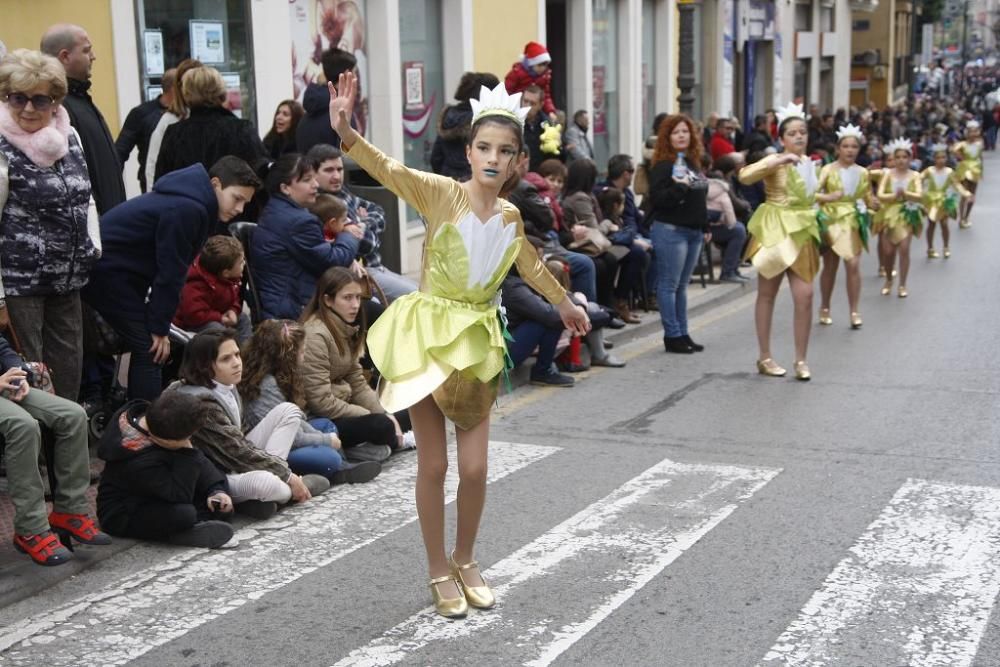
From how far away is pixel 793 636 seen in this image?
5.16m

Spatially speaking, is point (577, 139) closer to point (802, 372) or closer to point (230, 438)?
point (802, 372)

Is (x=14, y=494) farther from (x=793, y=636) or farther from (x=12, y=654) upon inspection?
(x=793, y=636)

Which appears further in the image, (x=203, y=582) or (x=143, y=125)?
(x=143, y=125)

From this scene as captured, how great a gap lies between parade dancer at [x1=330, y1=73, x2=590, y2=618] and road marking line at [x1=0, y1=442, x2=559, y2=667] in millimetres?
886

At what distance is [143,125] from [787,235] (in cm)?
478

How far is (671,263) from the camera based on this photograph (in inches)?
453

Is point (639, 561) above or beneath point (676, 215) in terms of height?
beneath

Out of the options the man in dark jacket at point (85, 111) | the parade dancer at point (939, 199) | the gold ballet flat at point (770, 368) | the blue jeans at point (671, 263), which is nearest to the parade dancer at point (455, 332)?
the man in dark jacket at point (85, 111)

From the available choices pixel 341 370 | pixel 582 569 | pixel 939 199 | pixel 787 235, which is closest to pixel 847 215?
pixel 787 235

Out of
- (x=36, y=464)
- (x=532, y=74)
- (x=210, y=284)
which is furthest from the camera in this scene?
(x=532, y=74)

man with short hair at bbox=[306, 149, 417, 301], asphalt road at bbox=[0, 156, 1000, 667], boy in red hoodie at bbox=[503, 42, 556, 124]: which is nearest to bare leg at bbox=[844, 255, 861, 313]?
asphalt road at bbox=[0, 156, 1000, 667]

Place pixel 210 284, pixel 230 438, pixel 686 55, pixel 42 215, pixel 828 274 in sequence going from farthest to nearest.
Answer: pixel 686 55, pixel 828 274, pixel 210 284, pixel 230 438, pixel 42 215

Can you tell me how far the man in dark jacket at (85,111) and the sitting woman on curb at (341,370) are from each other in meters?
1.41

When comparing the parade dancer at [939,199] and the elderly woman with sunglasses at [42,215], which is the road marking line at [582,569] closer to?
the elderly woman with sunglasses at [42,215]
